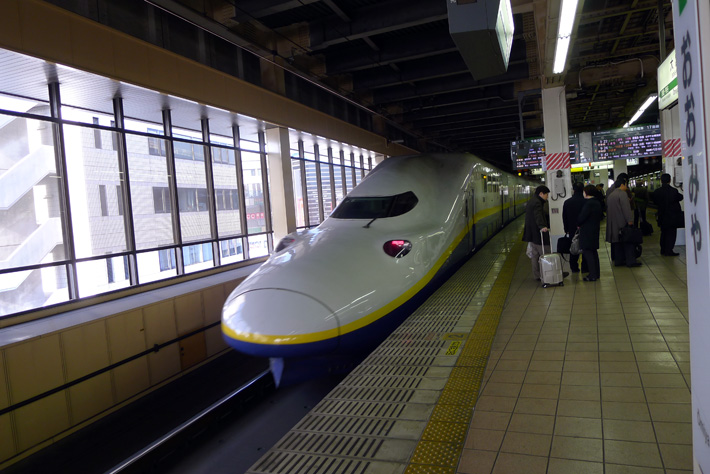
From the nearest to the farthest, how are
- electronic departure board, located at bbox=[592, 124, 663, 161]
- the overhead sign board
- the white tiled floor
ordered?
1. the white tiled floor
2. the overhead sign board
3. electronic departure board, located at bbox=[592, 124, 663, 161]

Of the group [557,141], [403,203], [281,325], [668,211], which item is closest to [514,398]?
[281,325]

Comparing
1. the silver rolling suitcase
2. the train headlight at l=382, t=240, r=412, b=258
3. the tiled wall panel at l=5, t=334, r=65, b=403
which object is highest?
the train headlight at l=382, t=240, r=412, b=258

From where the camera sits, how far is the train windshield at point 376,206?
7113 millimetres

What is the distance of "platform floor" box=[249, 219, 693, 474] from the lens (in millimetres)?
2875

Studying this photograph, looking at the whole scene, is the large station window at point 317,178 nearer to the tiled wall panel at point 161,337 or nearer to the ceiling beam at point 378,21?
the ceiling beam at point 378,21

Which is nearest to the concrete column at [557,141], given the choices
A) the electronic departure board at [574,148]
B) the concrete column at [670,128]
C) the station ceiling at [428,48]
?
the station ceiling at [428,48]

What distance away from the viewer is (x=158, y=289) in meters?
8.98

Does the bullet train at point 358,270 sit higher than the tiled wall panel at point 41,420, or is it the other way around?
the bullet train at point 358,270

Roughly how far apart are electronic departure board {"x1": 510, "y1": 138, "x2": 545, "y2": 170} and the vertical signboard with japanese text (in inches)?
480

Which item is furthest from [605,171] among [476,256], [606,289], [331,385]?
[331,385]

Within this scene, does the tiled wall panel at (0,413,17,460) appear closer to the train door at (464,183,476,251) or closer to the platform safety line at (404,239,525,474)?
the platform safety line at (404,239,525,474)

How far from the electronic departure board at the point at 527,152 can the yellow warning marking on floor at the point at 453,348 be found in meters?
9.19

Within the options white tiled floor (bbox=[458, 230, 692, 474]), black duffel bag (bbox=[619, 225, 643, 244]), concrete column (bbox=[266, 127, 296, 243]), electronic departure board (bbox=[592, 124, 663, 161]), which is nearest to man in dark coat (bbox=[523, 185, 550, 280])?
white tiled floor (bbox=[458, 230, 692, 474])

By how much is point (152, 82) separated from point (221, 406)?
5088mm
